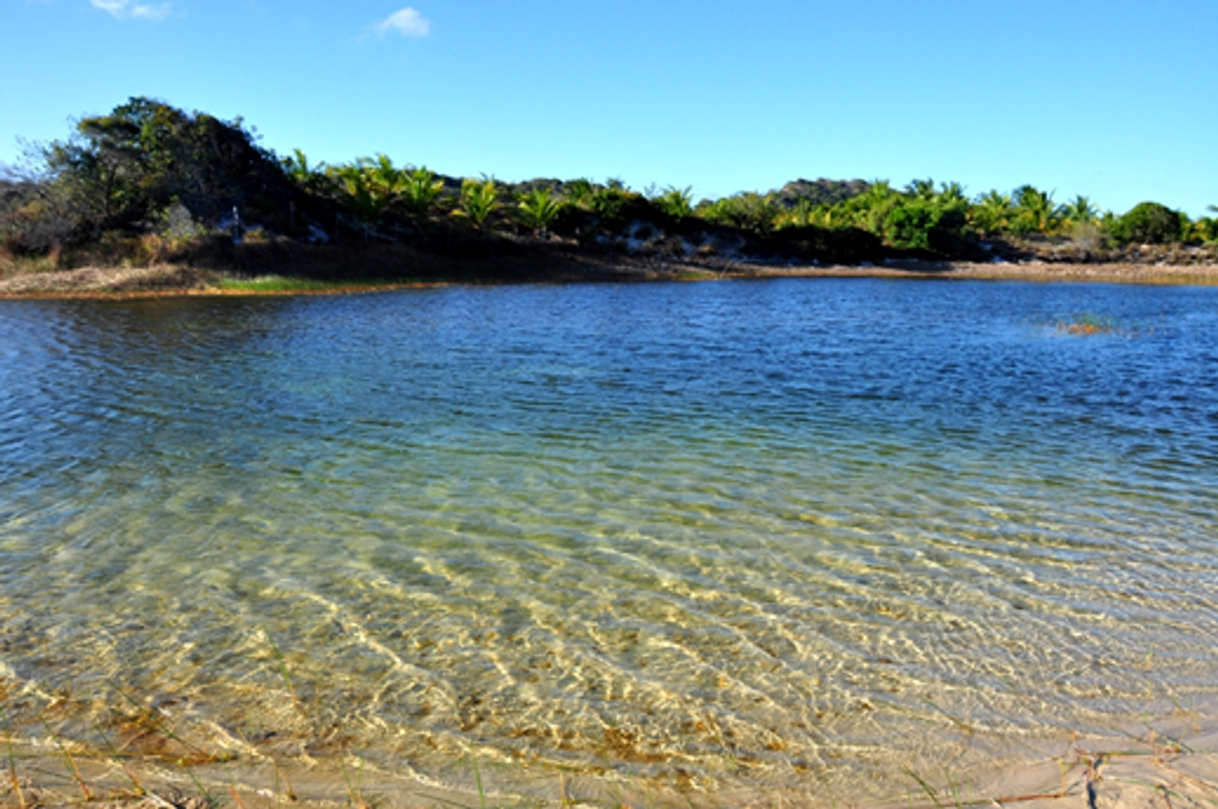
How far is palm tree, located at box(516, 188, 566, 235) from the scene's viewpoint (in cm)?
5409

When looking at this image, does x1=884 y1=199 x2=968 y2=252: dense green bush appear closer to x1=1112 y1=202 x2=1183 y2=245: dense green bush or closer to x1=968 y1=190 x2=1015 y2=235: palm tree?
x1=968 y1=190 x2=1015 y2=235: palm tree

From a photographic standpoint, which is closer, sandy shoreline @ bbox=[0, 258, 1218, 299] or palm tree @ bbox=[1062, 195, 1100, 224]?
sandy shoreline @ bbox=[0, 258, 1218, 299]

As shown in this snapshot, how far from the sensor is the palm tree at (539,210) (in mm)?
54094

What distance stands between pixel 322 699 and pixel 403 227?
157ft

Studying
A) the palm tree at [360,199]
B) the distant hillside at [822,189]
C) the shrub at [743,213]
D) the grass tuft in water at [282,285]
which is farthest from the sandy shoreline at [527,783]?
the distant hillside at [822,189]

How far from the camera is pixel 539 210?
54.1 meters

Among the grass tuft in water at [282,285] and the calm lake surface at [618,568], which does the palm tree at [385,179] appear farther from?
the calm lake surface at [618,568]

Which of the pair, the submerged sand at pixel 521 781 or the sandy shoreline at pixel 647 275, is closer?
the submerged sand at pixel 521 781

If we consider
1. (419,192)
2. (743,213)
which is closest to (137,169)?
(419,192)

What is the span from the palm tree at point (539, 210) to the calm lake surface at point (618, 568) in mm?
42077

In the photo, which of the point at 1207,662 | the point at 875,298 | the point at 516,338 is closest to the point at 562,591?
the point at 1207,662

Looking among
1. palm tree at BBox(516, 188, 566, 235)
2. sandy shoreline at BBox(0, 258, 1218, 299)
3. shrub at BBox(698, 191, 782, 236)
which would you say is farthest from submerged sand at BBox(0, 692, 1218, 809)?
shrub at BBox(698, 191, 782, 236)

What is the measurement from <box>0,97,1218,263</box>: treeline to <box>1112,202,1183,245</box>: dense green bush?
14cm

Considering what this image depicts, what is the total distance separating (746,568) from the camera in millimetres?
5867
